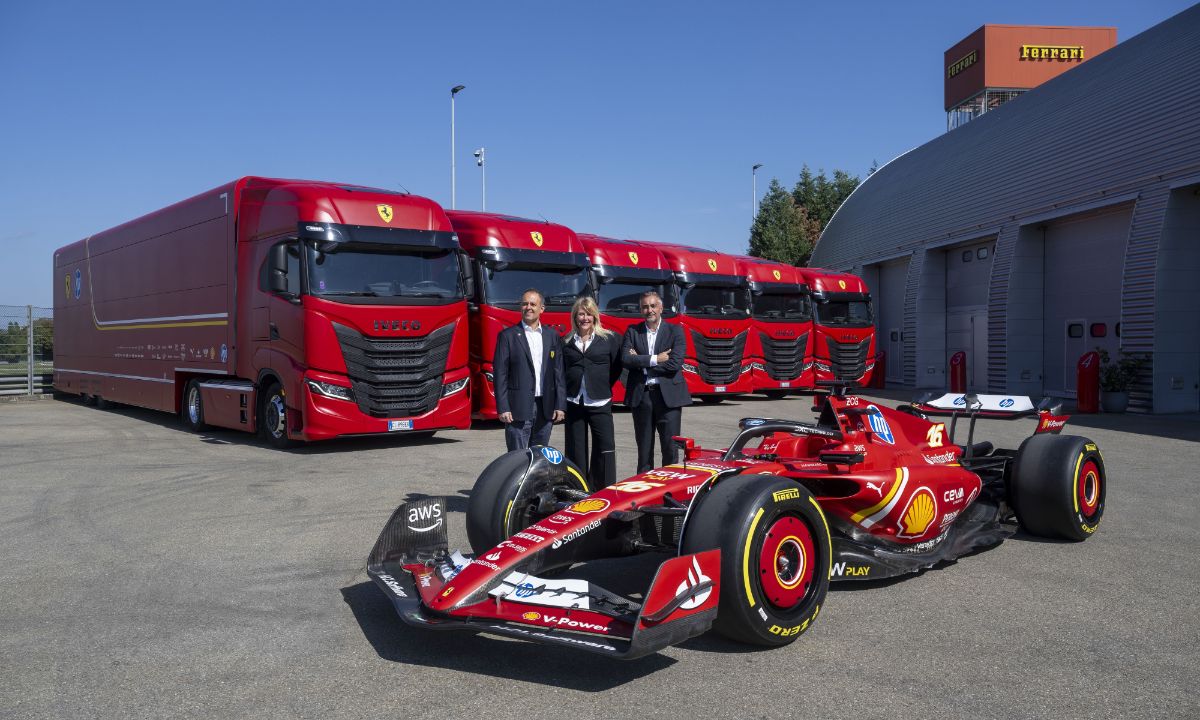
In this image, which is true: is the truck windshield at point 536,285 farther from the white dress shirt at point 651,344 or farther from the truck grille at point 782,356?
the white dress shirt at point 651,344

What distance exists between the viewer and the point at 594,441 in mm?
7266

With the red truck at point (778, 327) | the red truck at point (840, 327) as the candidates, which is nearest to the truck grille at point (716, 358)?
the red truck at point (778, 327)

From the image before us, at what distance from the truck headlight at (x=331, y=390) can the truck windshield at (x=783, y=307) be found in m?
11.5

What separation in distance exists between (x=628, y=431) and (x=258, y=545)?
26.8 feet

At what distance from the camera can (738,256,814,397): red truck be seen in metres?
20.3

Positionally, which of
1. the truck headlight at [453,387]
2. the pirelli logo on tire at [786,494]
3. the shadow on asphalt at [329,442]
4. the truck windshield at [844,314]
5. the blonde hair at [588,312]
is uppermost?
the truck windshield at [844,314]

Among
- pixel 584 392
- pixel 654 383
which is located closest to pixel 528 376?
pixel 584 392

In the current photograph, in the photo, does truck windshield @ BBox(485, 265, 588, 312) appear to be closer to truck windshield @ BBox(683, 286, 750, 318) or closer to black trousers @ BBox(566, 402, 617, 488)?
truck windshield @ BBox(683, 286, 750, 318)

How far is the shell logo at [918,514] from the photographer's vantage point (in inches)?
209

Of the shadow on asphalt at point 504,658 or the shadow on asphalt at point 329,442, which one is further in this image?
the shadow on asphalt at point 329,442

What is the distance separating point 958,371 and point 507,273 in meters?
14.9

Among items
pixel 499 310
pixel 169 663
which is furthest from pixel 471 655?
pixel 499 310

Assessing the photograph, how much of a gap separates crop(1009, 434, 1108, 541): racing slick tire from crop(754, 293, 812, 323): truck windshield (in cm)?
1405

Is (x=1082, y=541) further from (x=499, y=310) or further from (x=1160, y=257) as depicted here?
(x=1160, y=257)
